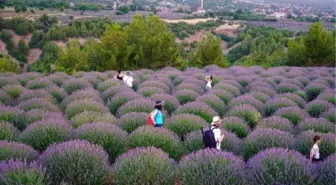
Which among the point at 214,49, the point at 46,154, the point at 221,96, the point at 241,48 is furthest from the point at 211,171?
the point at 241,48

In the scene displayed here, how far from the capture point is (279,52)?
4256 centimetres

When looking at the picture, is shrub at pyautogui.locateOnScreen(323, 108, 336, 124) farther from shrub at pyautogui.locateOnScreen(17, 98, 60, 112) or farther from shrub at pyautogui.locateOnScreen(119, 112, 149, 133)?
shrub at pyautogui.locateOnScreen(17, 98, 60, 112)

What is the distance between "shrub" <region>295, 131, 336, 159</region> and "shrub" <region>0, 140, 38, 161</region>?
4.38 m

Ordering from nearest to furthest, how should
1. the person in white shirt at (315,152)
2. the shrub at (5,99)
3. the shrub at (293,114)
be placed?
1. the person in white shirt at (315,152)
2. the shrub at (293,114)
3. the shrub at (5,99)

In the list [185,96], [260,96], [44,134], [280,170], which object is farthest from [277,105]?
[44,134]

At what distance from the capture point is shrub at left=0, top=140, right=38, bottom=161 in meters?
5.08

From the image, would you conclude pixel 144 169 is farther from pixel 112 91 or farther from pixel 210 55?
pixel 210 55

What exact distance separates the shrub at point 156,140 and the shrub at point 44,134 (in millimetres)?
1208

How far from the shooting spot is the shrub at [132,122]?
25.3 feet

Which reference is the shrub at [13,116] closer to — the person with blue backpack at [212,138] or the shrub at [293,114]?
the person with blue backpack at [212,138]

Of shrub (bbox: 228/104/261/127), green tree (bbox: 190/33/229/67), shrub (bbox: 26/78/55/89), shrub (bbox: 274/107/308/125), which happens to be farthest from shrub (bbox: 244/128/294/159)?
green tree (bbox: 190/33/229/67)

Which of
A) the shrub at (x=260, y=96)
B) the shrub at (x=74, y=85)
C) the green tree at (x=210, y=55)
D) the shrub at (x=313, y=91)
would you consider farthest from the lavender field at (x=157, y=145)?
the green tree at (x=210, y=55)

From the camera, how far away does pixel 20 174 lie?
4199 mm

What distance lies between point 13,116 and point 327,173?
20.2 ft
